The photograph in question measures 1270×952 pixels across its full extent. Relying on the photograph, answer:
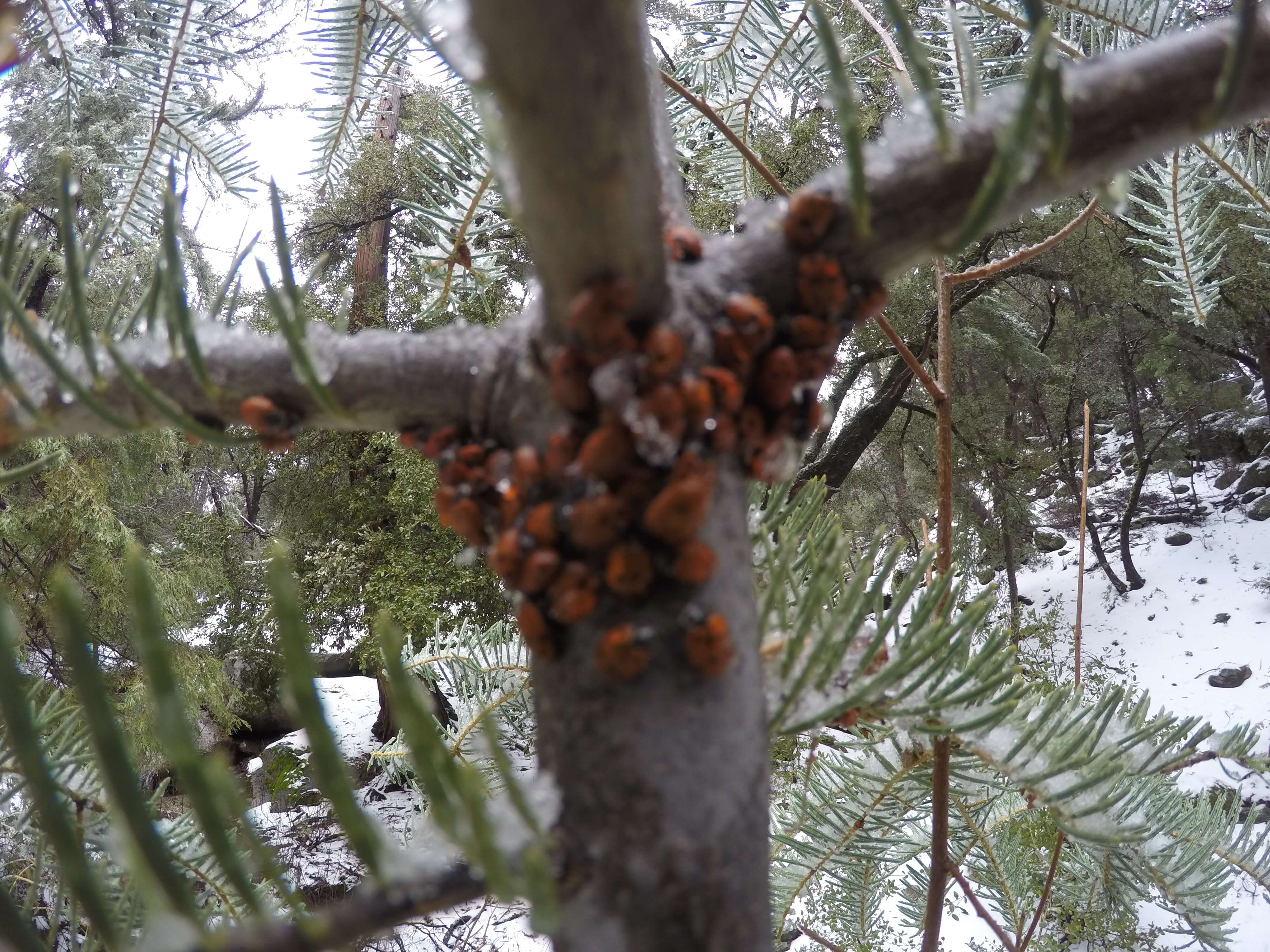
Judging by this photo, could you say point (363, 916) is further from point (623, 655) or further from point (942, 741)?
point (942, 741)

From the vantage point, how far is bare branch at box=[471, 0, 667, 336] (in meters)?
0.13

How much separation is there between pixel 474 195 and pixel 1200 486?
5672mm

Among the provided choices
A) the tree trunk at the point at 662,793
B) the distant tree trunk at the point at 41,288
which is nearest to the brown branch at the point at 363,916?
the tree trunk at the point at 662,793

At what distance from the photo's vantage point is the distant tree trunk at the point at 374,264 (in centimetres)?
344

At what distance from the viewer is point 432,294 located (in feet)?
1.55

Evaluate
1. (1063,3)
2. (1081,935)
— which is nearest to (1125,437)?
(1081,935)

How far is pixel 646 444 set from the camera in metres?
0.17

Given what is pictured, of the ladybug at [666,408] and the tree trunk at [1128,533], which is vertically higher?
the tree trunk at [1128,533]

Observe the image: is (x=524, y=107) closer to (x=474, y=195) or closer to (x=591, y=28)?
(x=591, y=28)

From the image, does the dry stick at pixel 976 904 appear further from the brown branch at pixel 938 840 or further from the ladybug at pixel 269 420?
the ladybug at pixel 269 420

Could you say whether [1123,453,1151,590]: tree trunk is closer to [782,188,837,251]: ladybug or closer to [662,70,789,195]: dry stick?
[662,70,789,195]: dry stick

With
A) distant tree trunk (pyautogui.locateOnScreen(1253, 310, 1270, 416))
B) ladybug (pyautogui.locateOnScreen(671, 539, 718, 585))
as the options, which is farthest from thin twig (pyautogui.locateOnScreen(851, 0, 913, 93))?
distant tree trunk (pyautogui.locateOnScreen(1253, 310, 1270, 416))

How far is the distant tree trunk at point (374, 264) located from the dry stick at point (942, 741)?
127 inches

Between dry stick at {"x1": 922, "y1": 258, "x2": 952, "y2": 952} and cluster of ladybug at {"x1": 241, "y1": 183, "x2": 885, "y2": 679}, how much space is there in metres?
0.22
